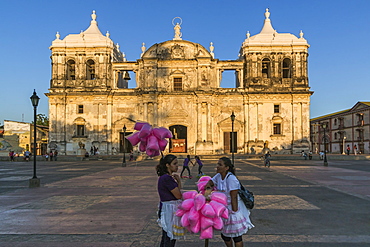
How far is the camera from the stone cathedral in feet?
130

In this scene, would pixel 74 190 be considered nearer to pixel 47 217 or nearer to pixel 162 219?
pixel 47 217

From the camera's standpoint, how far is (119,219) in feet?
24.7

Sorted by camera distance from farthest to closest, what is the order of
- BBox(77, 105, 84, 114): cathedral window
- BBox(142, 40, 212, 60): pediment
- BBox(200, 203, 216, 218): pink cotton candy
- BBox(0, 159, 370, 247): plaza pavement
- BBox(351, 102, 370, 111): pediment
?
BBox(351, 102, 370, 111): pediment, BBox(77, 105, 84, 114): cathedral window, BBox(142, 40, 212, 60): pediment, BBox(0, 159, 370, 247): plaza pavement, BBox(200, 203, 216, 218): pink cotton candy

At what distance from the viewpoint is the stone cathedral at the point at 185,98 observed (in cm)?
3962

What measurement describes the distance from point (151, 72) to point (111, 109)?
7.08m

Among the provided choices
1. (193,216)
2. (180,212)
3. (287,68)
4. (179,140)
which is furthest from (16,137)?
(193,216)

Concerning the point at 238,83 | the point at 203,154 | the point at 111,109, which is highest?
the point at 238,83

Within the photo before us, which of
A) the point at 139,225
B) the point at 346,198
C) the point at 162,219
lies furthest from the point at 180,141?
the point at 162,219

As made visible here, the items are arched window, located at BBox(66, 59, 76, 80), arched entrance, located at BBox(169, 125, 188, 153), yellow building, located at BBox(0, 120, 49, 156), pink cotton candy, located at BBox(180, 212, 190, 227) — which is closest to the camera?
pink cotton candy, located at BBox(180, 212, 190, 227)

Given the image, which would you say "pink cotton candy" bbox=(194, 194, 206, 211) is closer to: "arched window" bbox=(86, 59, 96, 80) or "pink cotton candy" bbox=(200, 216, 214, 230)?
"pink cotton candy" bbox=(200, 216, 214, 230)

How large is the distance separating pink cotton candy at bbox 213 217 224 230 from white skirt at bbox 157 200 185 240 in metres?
0.55

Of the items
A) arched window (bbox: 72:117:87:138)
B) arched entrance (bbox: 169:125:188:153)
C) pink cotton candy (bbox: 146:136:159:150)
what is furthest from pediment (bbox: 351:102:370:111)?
pink cotton candy (bbox: 146:136:159:150)

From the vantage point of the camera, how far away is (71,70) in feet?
141

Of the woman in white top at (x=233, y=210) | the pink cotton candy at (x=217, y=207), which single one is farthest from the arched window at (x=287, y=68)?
the pink cotton candy at (x=217, y=207)
